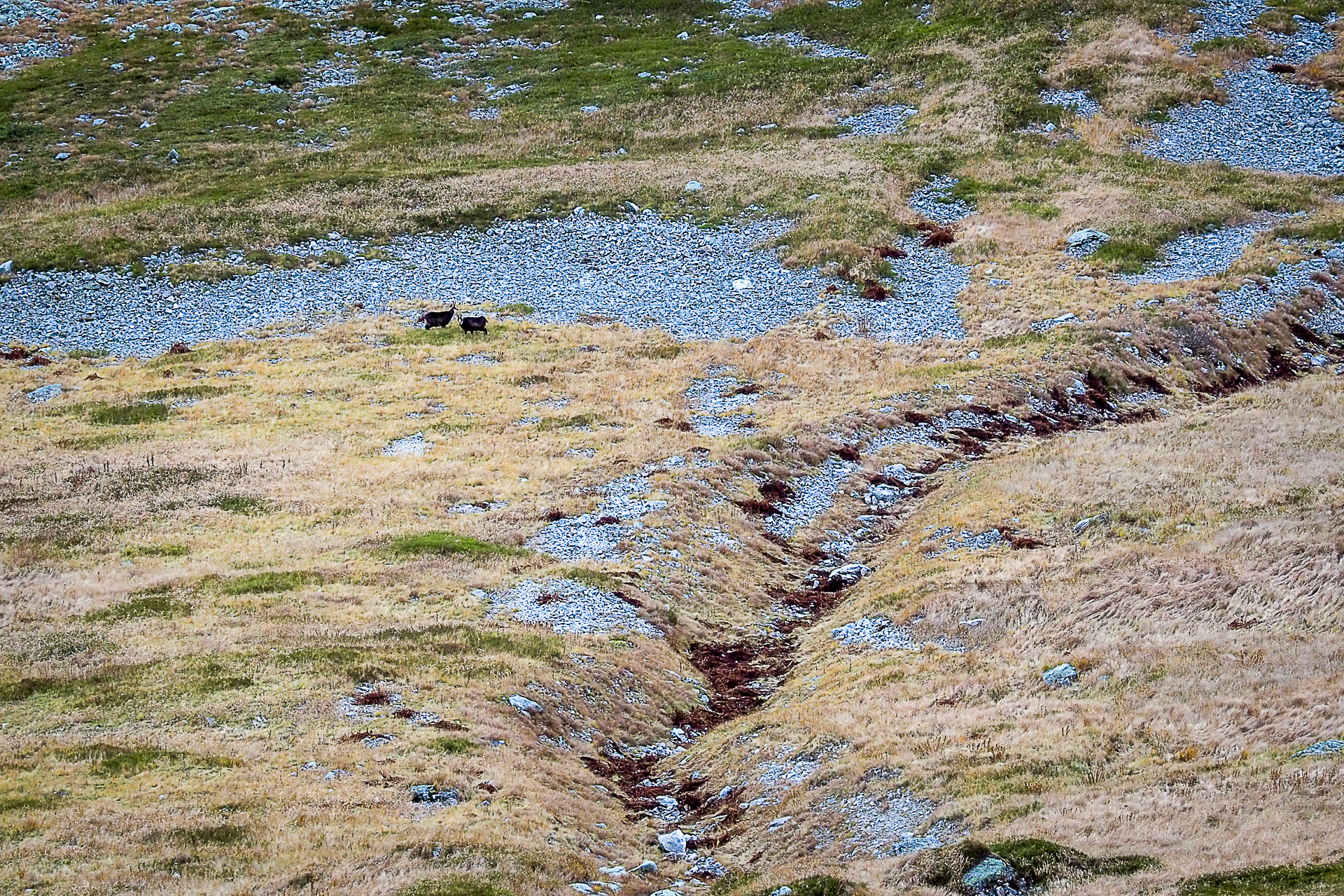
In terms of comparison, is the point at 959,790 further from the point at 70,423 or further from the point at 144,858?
the point at 70,423

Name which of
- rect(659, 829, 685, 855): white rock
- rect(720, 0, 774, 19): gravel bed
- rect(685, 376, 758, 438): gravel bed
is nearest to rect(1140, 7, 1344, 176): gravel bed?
rect(720, 0, 774, 19): gravel bed

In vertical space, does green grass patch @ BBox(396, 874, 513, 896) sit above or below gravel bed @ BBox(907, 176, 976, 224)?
above

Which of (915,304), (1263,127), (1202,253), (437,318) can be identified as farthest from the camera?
(1263,127)

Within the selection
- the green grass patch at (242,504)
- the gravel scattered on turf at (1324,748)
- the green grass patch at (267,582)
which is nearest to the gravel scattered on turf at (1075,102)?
the green grass patch at (242,504)

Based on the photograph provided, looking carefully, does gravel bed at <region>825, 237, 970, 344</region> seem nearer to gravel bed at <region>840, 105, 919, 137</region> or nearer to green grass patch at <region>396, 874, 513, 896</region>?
gravel bed at <region>840, 105, 919, 137</region>

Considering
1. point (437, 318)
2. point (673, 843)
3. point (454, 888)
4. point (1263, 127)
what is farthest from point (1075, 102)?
point (454, 888)

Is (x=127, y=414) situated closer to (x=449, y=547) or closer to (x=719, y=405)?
(x=449, y=547)

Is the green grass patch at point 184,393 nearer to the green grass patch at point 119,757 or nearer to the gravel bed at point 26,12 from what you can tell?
the green grass patch at point 119,757
